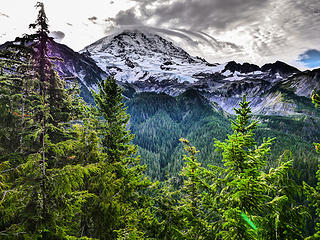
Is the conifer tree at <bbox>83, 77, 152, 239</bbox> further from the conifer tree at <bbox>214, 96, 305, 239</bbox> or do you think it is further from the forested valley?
the conifer tree at <bbox>214, 96, 305, 239</bbox>

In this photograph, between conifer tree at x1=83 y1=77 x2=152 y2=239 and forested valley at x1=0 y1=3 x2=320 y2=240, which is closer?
forested valley at x1=0 y1=3 x2=320 y2=240

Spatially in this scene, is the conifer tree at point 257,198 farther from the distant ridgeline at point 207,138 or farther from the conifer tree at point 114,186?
the distant ridgeline at point 207,138

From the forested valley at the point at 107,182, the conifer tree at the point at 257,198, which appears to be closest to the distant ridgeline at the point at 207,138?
the forested valley at the point at 107,182

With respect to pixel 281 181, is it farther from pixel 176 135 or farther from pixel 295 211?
pixel 176 135

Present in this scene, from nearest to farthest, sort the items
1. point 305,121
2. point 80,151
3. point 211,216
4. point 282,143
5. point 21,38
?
point 211,216, point 21,38, point 80,151, point 282,143, point 305,121

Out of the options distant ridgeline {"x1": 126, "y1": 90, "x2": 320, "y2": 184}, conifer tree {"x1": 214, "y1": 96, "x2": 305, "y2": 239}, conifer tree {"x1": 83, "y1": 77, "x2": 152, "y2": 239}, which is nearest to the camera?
conifer tree {"x1": 214, "y1": 96, "x2": 305, "y2": 239}

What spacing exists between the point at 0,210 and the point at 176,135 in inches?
7170

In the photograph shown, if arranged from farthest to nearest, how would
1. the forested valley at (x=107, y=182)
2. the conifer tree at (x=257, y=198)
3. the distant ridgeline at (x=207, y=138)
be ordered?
the distant ridgeline at (x=207, y=138)
the forested valley at (x=107, y=182)
the conifer tree at (x=257, y=198)

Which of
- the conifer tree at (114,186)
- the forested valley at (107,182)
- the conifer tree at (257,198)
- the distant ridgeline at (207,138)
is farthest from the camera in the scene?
the distant ridgeline at (207,138)

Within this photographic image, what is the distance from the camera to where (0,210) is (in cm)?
395

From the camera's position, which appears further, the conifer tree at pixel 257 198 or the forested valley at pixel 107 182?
the forested valley at pixel 107 182

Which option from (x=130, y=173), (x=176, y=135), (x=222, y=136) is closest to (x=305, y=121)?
(x=222, y=136)

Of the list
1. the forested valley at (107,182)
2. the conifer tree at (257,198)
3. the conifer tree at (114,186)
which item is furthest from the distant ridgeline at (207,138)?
the conifer tree at (257,198)

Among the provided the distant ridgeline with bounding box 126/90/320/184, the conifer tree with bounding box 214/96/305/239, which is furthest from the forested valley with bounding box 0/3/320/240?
the distant ridgeline with bounding box 126/90/320/184
